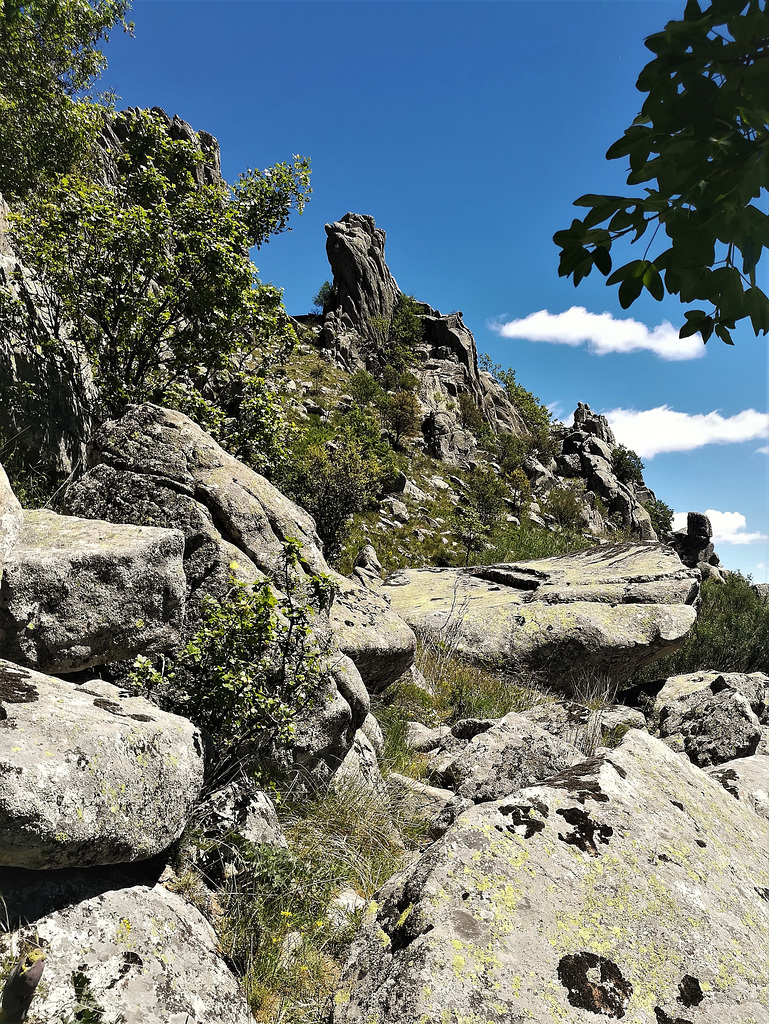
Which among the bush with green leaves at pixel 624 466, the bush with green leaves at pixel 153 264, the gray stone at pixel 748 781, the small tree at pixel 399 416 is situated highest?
the bush with green leaves at pixel 624 466

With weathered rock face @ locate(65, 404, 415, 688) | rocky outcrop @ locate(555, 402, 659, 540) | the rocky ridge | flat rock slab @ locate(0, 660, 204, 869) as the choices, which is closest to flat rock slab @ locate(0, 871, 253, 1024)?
the rocky ridge

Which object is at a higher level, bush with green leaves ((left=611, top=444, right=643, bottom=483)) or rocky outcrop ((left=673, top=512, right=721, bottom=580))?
bush with green leaves ((left=611, top=444, right=643, bottom=483))

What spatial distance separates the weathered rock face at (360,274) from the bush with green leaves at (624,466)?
113ft

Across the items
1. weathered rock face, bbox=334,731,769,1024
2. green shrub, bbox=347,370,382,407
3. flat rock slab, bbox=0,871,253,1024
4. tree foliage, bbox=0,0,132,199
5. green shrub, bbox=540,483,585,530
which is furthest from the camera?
green shrub, bbox=540,483,585,530

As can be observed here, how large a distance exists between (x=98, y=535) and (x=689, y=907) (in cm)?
469

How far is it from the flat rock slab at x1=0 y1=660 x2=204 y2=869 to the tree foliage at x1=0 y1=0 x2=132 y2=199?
15971mm

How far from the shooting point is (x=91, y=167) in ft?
62.4

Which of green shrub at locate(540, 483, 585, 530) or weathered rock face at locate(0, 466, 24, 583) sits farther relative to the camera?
green shrub at locate(540, 483, 585, 530)

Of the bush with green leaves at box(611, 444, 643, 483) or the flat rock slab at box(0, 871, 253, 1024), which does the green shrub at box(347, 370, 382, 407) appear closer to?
the bush with green leaves at box(611, 444, 643, 483)

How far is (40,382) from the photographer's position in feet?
25.0

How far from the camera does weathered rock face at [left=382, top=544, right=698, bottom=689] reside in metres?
11.2

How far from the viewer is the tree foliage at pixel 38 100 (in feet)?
48.9

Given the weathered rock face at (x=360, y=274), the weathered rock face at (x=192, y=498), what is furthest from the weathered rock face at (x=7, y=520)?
the weathered rock face at (x=360, y=274)

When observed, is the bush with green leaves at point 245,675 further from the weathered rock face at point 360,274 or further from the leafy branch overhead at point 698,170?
the weathered rock face at point 360,274
